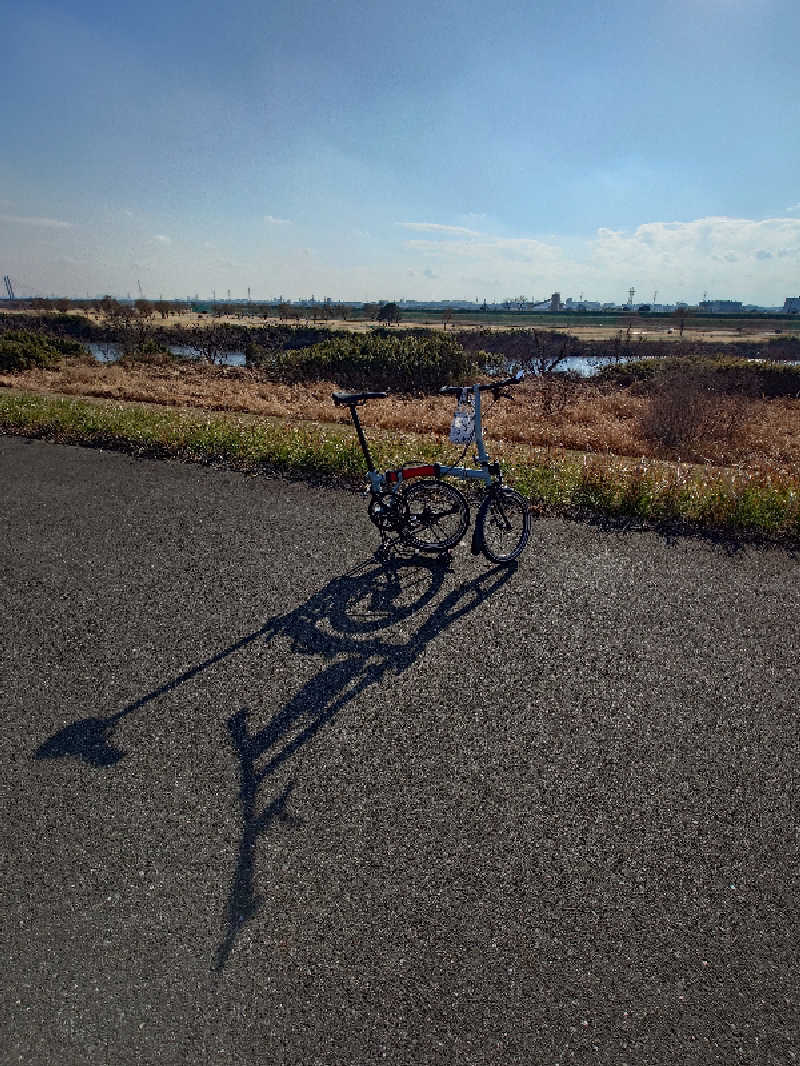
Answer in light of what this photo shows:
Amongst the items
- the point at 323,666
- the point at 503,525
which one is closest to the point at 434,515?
the point at 503,525

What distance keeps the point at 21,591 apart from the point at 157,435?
5155 millimetres

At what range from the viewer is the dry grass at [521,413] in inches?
451

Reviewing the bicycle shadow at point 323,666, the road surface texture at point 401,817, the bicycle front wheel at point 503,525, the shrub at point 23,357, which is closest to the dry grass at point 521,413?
the shrub at point 23,357

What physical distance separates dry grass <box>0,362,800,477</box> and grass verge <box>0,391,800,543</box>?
2.16 metres

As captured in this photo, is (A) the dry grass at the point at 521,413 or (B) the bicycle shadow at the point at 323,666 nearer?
(B) the bicycle shadow at the point at 323,666

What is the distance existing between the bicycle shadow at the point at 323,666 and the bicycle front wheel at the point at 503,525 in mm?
220

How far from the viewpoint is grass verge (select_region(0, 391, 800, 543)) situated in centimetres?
648

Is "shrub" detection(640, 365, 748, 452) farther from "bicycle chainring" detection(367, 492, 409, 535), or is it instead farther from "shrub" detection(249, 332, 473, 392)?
"shrub" detection(249, 332, 473, 392)

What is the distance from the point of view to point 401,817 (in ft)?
9.64

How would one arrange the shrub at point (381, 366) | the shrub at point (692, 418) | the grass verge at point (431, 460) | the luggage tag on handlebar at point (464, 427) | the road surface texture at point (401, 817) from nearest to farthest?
the road surface texture at point (401, 817)
the luggage tag on handlebar at point (464, 427)
the grass verge at point (431, 460)
the shrub at point (692, 418)
the shrub at point (381, 366)

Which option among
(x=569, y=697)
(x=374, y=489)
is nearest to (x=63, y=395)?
(x=374, y=489)

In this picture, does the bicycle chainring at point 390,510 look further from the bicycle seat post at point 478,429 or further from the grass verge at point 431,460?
the grass verge at point 431,460

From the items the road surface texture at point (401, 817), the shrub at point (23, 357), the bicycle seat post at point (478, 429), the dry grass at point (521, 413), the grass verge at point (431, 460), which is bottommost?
the road surface texture at point (401, 817)

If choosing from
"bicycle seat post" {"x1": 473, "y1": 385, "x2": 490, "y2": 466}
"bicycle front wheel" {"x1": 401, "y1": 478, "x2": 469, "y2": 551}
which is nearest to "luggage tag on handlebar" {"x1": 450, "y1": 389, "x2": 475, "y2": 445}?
"bicycle seat post" {"x1": 473, "y1": 385, "x2": 490, "y2": 466}
